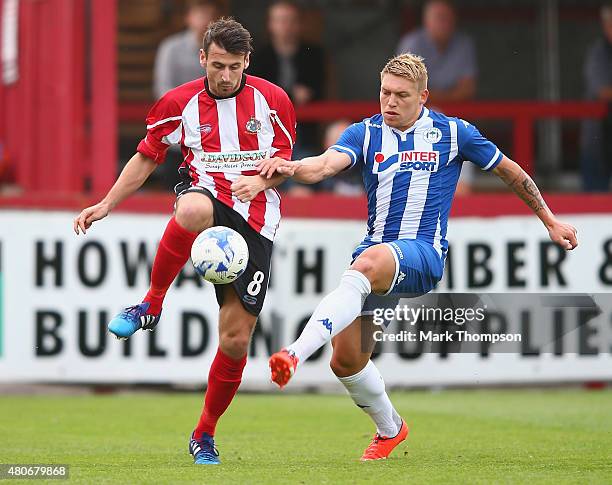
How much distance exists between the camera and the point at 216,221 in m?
6.88

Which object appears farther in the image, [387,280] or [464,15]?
[464,15]

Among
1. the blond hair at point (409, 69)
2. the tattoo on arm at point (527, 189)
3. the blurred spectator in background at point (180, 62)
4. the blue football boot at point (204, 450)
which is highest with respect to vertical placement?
the blurred spectator in background at point (180, 62)

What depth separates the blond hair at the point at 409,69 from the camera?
684 centimetres

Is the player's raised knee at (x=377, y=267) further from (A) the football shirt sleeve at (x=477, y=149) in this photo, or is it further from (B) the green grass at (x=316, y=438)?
(B) the green grass at (x=316, y=438)

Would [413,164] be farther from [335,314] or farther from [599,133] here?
[599,133]

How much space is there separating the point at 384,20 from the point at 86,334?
21.2ft

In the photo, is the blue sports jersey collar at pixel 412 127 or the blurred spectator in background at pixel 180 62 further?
the blurred spectator in background at pixel 180 62

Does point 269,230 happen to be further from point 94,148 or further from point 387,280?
point 94,148

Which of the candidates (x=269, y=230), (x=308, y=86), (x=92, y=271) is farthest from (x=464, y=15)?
(x=269, y=230)

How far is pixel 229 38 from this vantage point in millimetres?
6668

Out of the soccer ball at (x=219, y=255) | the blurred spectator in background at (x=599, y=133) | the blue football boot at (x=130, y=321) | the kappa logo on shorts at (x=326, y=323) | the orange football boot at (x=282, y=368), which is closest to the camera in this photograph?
the orange football boot at (x=282, y=368)

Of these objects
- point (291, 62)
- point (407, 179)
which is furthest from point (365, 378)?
point (291, 62)

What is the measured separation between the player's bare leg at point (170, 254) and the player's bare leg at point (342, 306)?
810 mm

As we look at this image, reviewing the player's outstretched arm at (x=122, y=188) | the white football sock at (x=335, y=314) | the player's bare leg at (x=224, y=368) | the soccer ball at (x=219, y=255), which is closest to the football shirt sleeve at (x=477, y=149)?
the white football sock at (x=335, y=314)
